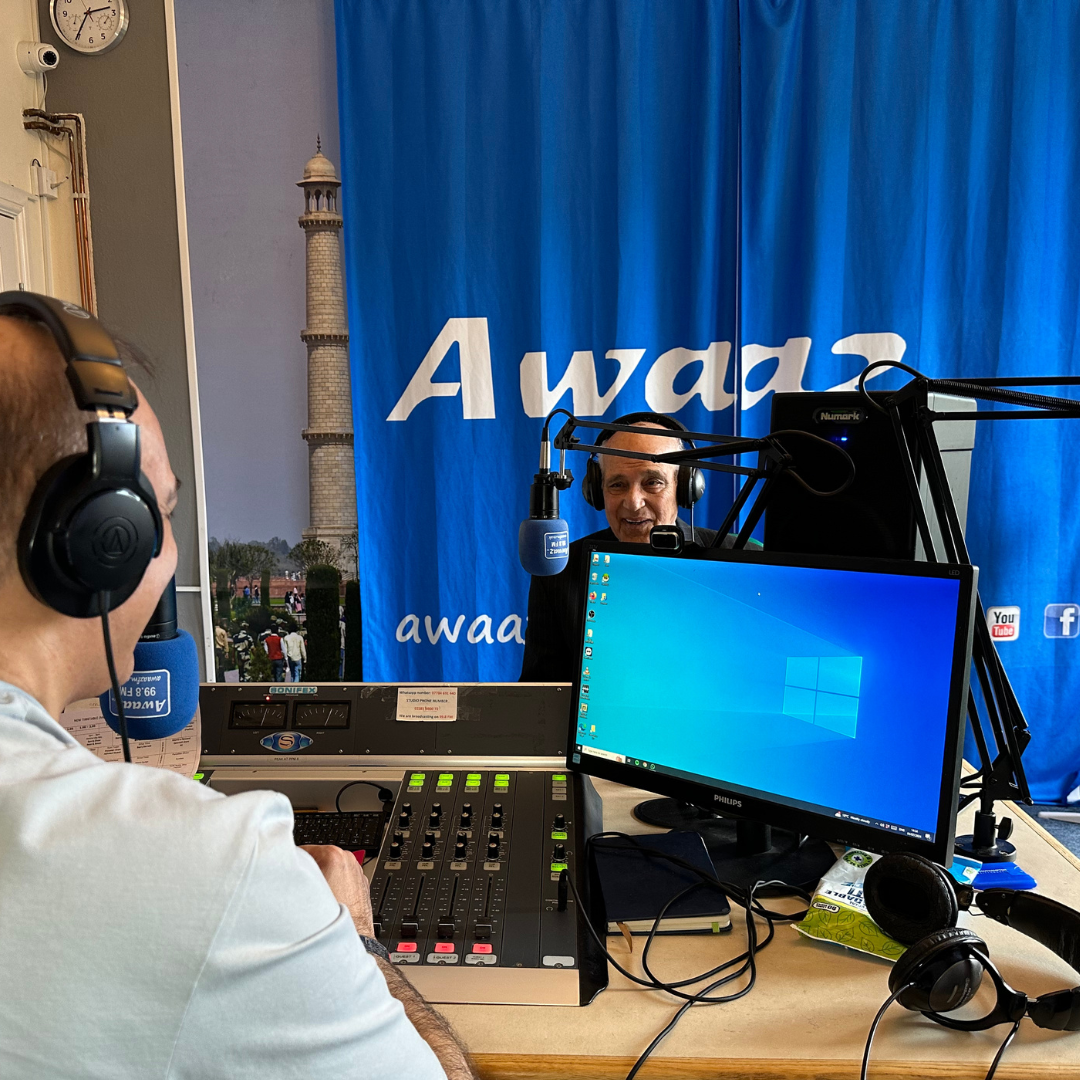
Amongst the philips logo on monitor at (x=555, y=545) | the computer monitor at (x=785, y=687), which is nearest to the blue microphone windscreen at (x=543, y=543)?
the philips logo on monitor at (x=555, y=545)

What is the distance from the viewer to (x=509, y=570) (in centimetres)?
286

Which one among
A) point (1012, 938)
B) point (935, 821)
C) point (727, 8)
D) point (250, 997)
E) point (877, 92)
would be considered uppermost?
point (727, 8)

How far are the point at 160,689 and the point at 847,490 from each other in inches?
37.8

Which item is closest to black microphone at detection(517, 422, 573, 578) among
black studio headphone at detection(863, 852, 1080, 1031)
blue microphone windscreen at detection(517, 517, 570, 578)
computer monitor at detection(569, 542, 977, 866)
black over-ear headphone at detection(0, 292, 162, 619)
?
blue microphone windscreen at detection(517, 517, 570, 578)

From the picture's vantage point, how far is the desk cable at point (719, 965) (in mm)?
838

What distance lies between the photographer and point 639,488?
6.86 feet

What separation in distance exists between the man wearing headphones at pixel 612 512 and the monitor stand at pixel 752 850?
2.49 ft

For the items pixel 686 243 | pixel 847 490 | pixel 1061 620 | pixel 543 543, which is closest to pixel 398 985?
pixel 543 543

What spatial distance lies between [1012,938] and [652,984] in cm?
42

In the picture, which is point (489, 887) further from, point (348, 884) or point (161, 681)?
point (161, 681)

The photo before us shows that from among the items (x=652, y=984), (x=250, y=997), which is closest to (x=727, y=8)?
(x=652, y=984)

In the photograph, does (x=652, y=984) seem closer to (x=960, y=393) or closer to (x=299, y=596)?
(x=960, y=393)

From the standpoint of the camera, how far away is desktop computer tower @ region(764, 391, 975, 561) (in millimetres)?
1224

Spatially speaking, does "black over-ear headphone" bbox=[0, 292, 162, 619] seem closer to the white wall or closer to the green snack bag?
the green snack bag
